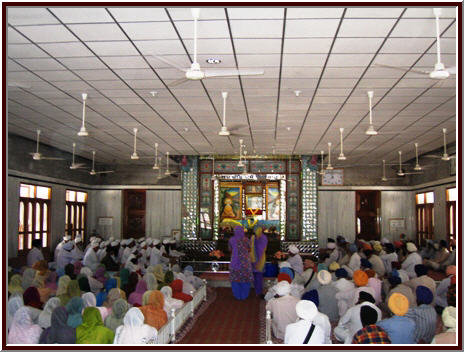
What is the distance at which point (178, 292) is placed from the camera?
10.1 m

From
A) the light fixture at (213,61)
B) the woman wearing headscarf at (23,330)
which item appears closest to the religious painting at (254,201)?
the light fixture at (213,61)

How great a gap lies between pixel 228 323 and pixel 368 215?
14.6 meters

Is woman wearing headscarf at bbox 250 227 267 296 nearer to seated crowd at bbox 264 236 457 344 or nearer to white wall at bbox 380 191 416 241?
seated crowd at bbox 264 236 457 344

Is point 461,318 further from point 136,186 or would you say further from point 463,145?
point 136,186

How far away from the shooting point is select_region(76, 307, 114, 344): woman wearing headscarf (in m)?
6.32

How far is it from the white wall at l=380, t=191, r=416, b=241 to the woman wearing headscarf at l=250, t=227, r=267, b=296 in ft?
36.2

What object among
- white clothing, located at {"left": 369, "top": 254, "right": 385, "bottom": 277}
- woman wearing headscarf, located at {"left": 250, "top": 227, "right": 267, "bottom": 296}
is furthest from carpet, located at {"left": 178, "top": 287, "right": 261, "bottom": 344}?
white clothing, located at {"left": 369, "top": 254, "right": 385, "bottom": 277}

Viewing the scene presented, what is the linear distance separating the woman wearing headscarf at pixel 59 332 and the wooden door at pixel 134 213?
16.8m

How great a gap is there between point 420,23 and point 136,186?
18.3 meters

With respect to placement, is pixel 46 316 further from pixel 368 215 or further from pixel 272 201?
pixel 368 215

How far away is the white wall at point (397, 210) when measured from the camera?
22844 millimetres

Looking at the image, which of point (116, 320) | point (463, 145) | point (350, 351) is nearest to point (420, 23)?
point (463, 145)

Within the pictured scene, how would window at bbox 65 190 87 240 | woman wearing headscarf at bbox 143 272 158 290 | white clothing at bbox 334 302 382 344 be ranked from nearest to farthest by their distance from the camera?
white clothing at bbox 334 302 382 344, woman wearing headscarf at bbox 143 272 158 290, window at bbox 65 190 87 240

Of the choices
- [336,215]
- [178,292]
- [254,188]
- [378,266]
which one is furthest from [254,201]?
[178,292]
